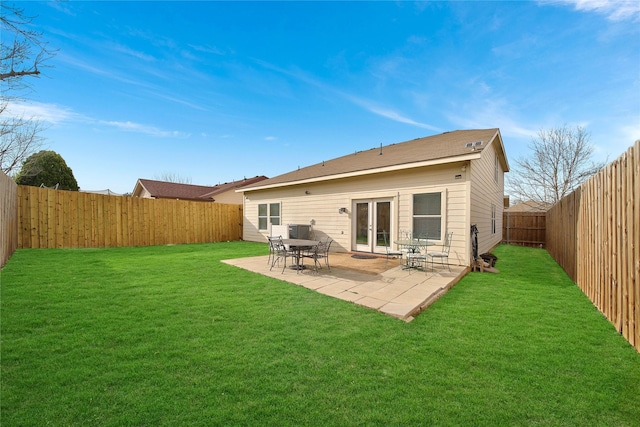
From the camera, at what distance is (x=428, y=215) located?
7469mm

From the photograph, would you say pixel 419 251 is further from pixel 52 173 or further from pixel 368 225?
pixel 52 173

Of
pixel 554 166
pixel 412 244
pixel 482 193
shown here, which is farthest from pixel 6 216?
pixel 554 166

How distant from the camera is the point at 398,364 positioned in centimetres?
239

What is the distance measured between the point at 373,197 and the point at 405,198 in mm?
1127

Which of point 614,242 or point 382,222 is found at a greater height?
point 382,222

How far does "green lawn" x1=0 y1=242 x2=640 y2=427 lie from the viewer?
178 cm

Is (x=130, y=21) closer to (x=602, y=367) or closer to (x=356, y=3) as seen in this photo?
(x=356, y=3)

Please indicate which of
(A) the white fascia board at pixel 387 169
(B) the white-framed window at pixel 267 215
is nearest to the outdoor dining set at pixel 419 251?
(A) the white fascia board at pixel 387 169

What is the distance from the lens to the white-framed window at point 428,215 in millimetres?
7281

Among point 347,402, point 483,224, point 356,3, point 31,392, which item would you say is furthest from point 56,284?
point 483,224

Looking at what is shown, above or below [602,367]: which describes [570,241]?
above

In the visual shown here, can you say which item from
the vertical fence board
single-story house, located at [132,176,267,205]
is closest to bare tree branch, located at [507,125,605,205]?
single-story house, located at [132,176,267,205]

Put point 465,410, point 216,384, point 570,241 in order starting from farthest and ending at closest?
point 570,241, point 216,384, point 465,410

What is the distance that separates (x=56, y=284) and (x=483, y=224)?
36.9 ft
